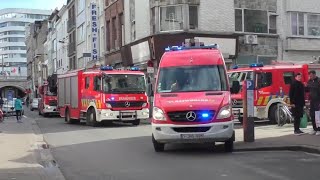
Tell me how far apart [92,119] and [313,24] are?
18.9 metres

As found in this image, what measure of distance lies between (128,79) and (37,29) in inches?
3643

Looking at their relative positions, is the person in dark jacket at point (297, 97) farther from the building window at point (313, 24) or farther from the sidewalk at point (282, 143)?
the building window at point (313, 24)

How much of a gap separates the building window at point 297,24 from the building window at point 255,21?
140cm

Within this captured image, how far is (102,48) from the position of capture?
4731 cm

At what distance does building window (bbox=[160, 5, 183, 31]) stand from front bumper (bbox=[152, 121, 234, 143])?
20455 millimetres

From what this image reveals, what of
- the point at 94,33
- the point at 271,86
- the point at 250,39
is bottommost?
the point at 271,86

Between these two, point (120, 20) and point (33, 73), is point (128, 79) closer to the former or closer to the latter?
point (120, 20)

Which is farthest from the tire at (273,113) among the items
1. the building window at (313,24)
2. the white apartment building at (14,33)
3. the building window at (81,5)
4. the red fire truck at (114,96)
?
the white apartment building at (14,33)

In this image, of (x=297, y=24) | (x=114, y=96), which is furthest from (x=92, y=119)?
(x=297, y=24)

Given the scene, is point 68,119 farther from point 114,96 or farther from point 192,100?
point 192,100

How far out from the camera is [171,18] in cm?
3353

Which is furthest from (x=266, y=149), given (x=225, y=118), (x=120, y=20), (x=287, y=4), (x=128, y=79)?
(x=120, y=20)

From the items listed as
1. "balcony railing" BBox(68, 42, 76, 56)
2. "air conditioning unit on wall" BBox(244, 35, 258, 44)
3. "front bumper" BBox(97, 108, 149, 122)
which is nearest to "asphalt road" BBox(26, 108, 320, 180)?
"front bumper" BBox(97, 108, 149, 122)

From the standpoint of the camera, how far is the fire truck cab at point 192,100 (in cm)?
1304
